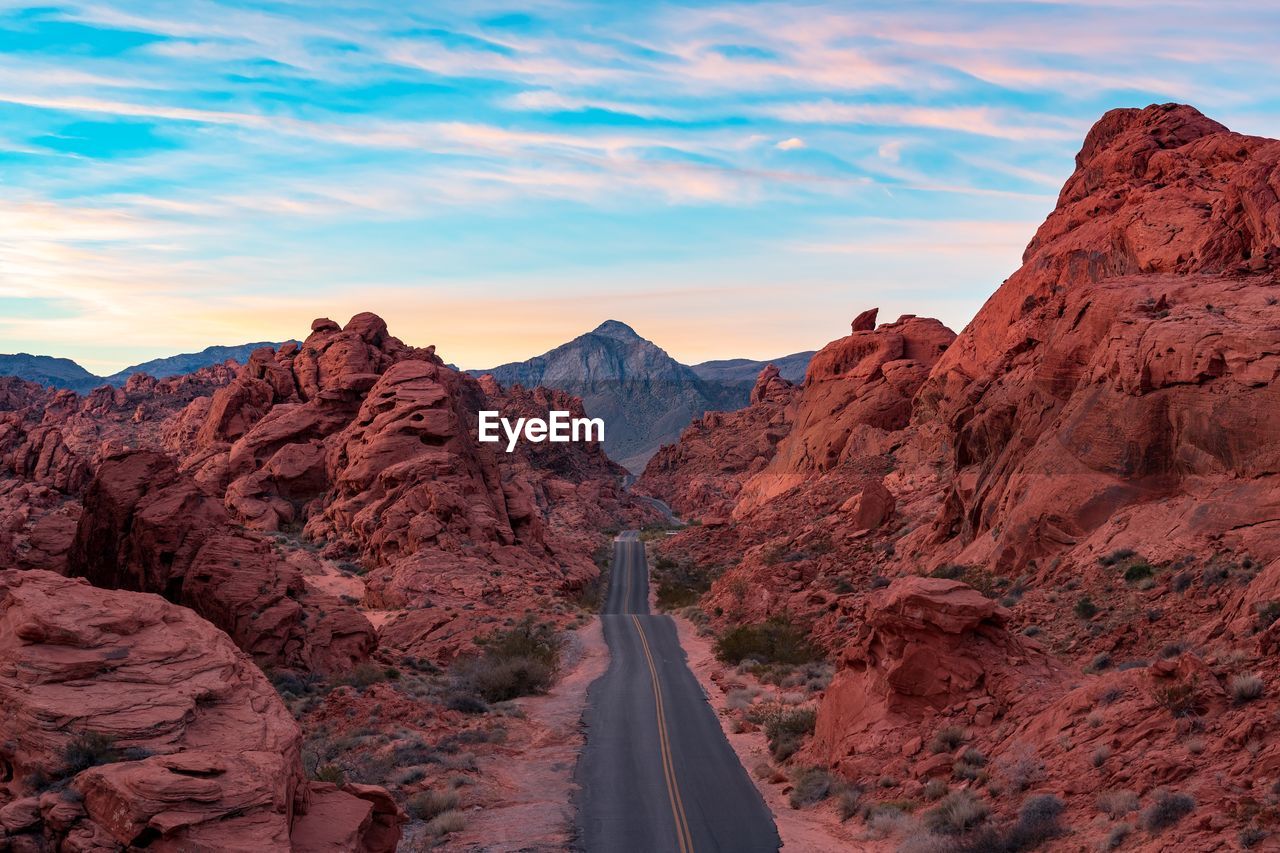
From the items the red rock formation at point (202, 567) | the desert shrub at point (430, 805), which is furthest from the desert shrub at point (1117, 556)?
the red rock formation at point (202, 567)

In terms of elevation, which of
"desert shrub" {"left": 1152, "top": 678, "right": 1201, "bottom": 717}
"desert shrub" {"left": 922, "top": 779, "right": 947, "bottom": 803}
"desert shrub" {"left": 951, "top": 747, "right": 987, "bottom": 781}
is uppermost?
"desert shrub" {"left": 1152, "top": 678, "right": 1201, "bottom": 717}

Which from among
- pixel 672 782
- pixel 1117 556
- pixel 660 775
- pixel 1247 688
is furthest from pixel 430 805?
pixel 1117 556

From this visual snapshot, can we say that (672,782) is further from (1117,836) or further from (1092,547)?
(1092,547)

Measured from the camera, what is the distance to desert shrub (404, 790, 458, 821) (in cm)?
2012

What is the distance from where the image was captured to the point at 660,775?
77.9ft

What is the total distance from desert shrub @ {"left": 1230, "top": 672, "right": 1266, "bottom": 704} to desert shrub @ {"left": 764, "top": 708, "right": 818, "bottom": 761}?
11817 millimetres

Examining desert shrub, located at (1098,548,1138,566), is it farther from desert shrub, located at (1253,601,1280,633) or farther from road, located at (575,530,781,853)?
road, located at (575,530,781,853)

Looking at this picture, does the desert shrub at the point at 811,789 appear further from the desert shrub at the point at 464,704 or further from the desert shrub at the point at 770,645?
the desert shrub at the point at 770,645

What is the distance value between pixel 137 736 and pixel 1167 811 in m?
13.4

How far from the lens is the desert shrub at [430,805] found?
20125 millimetres

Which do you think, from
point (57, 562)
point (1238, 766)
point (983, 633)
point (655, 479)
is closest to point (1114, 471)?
point (983, 633)

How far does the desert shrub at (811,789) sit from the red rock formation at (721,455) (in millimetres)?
95855

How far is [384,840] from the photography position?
14156mm

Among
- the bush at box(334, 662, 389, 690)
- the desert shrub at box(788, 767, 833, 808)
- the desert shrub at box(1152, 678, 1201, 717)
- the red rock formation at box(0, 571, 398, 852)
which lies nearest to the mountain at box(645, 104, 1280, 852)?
the desert shrub at box(1152, 678, 1201, 717)
